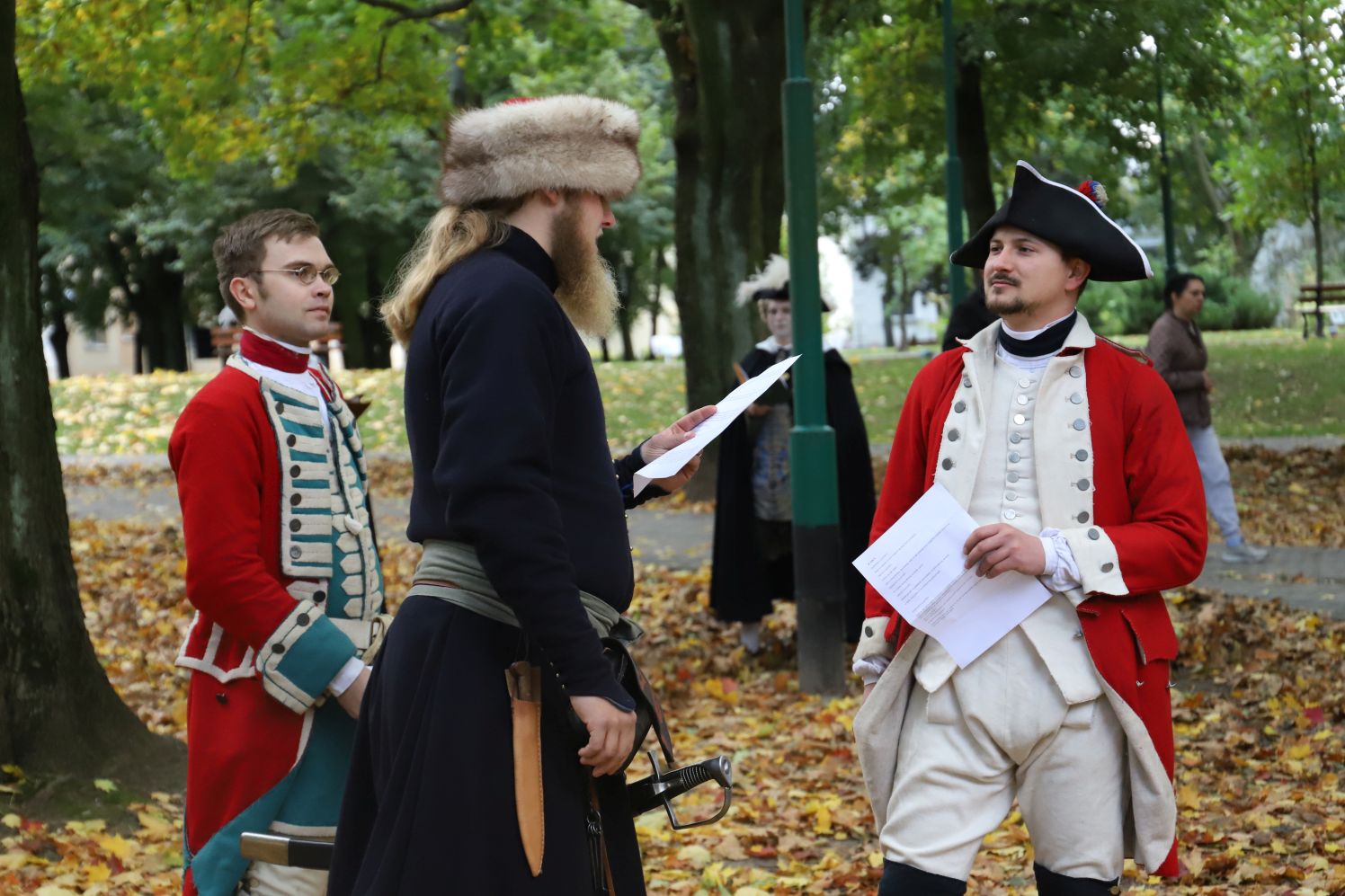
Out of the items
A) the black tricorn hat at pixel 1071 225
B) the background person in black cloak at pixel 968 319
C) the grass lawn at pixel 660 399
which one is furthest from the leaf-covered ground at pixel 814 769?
the grass lawn at pixel 660 399

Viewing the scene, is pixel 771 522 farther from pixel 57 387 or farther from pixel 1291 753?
pixel 57 387

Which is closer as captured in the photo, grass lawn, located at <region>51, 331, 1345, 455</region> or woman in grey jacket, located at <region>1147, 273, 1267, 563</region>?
woman in grey jacket, located at <region>1147, 273, 1267, 563</region>

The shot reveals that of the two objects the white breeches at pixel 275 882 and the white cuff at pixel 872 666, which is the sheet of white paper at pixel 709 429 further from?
the white breeches at pixel 275 882

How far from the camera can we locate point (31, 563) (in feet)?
20.9

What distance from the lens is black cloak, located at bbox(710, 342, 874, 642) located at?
30.0ft

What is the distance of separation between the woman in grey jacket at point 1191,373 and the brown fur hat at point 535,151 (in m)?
8.78

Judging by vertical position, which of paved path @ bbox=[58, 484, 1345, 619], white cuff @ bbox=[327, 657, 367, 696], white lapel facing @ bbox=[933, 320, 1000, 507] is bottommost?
paved path @ bbox=[58, 484, 1345, 619]

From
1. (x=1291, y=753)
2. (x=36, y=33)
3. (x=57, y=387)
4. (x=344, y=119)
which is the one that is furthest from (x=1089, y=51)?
(x=57, y=387)

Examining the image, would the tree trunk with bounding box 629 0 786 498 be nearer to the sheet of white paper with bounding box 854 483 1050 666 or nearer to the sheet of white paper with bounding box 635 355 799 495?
the sheet of white paper with bounding box 854 483 1050 666

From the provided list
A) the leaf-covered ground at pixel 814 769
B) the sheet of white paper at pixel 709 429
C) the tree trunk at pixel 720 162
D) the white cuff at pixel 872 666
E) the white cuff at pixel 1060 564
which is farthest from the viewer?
the tree trunk at pixel 720 162

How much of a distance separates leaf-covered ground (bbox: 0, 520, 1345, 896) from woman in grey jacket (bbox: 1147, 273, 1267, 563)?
1.49m

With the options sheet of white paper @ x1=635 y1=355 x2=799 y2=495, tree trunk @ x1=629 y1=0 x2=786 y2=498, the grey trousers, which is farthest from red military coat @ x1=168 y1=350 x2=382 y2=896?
tree trunk @ x1=629 y1=0 x2=786 y2=498

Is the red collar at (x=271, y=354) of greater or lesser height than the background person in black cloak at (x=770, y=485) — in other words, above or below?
above

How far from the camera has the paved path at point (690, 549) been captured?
35.0 feet
